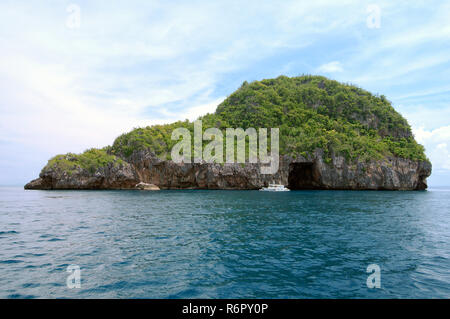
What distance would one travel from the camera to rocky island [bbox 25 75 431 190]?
69.4 metres

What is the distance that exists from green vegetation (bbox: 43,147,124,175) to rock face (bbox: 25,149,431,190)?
47.4 inches

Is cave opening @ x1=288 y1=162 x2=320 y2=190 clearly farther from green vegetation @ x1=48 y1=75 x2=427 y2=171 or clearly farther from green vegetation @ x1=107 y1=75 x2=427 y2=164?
green vegetation @ x1=107 y1=75 x2=427 y2=164

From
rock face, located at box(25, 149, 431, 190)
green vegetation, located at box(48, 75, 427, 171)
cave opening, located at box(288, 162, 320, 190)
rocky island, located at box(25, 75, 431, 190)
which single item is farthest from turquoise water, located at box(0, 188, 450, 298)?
green vegetation, located at box(48, 75, 427, 171)

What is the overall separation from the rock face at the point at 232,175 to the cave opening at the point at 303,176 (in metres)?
0.37

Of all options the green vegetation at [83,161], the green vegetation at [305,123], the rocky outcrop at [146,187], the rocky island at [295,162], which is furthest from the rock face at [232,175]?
the green vegetation at [305,123]

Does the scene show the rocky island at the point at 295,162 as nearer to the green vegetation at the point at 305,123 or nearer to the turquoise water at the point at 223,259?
the green vegetation at the point at 305,123

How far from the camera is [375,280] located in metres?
8.71

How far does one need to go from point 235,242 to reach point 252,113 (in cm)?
8364

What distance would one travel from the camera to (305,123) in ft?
290

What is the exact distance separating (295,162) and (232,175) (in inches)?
727

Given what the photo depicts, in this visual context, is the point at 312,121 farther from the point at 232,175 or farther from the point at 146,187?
the point at 146,187

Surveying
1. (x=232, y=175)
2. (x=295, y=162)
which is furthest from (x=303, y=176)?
(x=232, y=175)

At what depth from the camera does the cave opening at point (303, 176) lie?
7419cm
